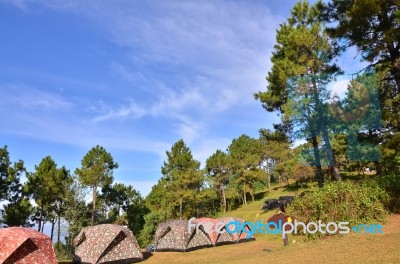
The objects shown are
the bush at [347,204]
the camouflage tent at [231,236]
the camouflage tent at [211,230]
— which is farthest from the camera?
the camouflage tent at [231,236]

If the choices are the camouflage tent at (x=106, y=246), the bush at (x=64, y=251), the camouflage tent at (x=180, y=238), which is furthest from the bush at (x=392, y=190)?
the bush at (x=64, y=251)

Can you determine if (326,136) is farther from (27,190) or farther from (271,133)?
(27,190)

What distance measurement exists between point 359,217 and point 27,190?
31.6 metres

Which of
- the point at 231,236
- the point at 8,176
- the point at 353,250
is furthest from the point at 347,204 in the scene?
the point at 8,176

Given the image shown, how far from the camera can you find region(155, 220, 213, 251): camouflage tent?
2347 cm

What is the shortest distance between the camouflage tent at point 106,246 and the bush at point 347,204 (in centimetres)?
1056

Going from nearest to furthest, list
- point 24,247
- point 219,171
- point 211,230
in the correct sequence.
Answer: point 24,247 < point 211,230 < point 219,171

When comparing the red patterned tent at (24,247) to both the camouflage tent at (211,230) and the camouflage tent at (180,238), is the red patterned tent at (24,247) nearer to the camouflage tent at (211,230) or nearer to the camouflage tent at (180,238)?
the camouflage tent at (180,238)

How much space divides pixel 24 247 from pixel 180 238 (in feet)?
35.9

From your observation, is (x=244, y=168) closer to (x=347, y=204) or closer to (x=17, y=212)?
(x=17, y=212)

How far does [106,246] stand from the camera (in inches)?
765

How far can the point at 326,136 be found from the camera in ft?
70.6

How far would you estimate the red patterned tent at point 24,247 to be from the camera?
1482cm

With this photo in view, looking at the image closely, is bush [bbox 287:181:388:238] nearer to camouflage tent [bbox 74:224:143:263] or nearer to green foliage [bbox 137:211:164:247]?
camouflage tent [bbox 74:224:143:263]
